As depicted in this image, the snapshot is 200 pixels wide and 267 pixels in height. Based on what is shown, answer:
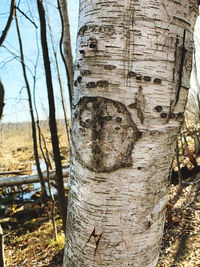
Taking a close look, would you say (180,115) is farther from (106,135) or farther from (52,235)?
(52,235)

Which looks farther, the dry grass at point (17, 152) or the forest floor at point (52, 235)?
the dry grass at point (17, 152)

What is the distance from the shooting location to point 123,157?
0.51 metres

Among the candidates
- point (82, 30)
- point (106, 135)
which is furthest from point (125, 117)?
point (82, 30)

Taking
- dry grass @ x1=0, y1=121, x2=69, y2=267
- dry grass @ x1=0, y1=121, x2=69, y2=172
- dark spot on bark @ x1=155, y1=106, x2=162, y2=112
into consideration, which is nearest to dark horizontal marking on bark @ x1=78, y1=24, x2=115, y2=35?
dark spot on bark @ x1=155, y1=106, x2=162, y2=112

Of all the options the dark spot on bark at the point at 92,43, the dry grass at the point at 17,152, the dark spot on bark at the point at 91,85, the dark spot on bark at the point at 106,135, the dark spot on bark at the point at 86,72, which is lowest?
the dry grass at the point at 17,152

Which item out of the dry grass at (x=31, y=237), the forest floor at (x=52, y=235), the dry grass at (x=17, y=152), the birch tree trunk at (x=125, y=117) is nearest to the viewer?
the birch tree trunk at (x=125, y=117)

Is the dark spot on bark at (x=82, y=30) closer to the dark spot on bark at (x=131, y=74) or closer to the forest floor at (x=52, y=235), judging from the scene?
the dark spot on bark at (x=131, y=74)

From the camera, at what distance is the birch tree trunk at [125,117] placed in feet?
1.62

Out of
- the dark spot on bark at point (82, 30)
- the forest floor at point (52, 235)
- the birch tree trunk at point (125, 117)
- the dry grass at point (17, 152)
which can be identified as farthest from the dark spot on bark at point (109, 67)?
the dry grass at point (17, 152)

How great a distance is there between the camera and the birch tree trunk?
0.49m

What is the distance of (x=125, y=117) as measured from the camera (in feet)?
1.66

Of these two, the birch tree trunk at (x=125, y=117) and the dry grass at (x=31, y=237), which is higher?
the birch tree trunk at (x=125, y=117)

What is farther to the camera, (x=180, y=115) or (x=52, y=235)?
(x=52, y=235)

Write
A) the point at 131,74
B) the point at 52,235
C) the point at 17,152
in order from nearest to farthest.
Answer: the point at 131,74 → the point at 52,235 → the point at 17,152
